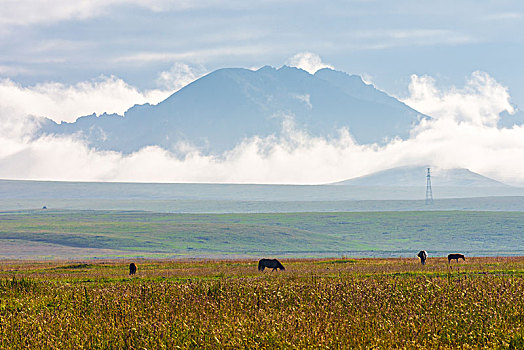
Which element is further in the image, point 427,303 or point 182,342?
point 427,303

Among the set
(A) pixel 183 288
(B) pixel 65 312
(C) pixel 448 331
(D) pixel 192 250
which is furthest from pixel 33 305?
(D) pixel 192 250

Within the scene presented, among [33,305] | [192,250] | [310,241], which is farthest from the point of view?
[310,241]

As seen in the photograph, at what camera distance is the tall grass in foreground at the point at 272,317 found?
1633 centimetres

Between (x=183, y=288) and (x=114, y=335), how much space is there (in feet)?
21.5

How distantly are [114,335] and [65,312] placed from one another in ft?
13.3

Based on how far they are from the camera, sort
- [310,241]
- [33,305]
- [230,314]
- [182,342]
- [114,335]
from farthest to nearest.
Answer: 1. [310,241]
2. [33,305]
3. [230,314]
4. [114,335]
5. [182,342]

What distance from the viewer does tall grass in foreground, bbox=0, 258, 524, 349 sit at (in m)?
16.3

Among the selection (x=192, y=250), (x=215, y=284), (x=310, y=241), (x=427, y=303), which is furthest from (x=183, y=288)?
(x=310, y=241)

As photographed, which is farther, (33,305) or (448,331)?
(33,305)

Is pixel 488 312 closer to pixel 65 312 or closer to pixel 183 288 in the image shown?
pixel 183 288

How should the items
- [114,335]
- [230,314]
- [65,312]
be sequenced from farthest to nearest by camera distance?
[65,312]
[230,314]
[114,335]

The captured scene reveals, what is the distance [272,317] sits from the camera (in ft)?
60.2

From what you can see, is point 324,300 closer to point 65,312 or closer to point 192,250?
point 65,312

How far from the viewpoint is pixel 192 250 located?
179 meters
